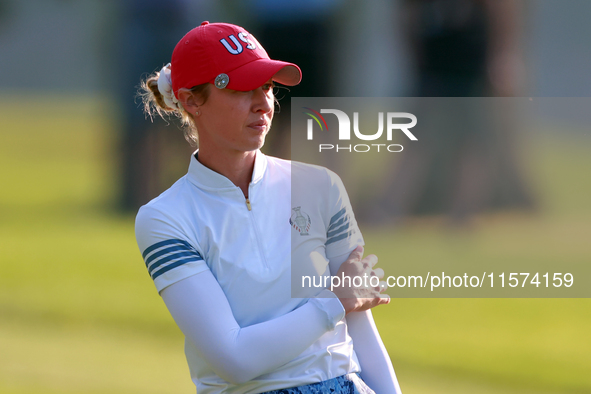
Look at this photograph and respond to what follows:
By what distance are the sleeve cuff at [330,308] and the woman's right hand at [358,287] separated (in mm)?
33

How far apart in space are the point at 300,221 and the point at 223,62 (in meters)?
0.34

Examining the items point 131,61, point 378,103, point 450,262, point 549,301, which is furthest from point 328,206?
point 131,61

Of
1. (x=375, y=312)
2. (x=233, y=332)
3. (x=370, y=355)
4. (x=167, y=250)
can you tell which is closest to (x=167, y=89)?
(x=167, y=250)

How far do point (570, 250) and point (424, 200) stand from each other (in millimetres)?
1369

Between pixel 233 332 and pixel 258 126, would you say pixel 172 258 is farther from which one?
pixel 258 126

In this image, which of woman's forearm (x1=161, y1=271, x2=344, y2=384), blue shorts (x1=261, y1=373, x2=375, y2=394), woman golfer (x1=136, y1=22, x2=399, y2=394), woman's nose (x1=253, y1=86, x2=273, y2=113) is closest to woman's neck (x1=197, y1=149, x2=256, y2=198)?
woman golfer (x1=136, y1=22, x2=399, y2=394)

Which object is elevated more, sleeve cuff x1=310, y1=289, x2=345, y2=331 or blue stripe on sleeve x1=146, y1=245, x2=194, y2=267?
blue stripe on sleeve x1=146, y1=245, x2=194, y2=267

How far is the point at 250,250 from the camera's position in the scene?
3.85 ft

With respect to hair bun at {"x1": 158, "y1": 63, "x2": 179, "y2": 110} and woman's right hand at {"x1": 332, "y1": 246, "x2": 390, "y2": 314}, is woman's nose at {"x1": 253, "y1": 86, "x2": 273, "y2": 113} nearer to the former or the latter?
hair bun at {"x1": 158, "y1": 63, "x2": 179, "y2": 110}

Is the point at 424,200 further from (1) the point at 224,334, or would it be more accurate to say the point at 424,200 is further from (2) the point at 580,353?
(1) the point at 224,334

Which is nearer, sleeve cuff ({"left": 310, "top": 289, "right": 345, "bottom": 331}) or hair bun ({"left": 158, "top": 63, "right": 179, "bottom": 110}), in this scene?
sleeve cuff ({"left": 310, "top": 289, "right": 345, "bottom": 331})

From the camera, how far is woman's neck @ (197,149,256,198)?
1.27 m

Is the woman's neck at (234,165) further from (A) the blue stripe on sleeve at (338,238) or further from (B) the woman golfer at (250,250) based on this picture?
(A) the blue stripe on sleeve at (338,238)

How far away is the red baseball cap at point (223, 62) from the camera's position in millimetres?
1181
